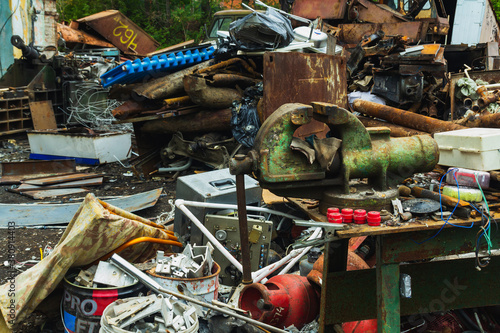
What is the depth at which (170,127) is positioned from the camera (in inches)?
253

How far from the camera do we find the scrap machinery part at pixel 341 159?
2137mm

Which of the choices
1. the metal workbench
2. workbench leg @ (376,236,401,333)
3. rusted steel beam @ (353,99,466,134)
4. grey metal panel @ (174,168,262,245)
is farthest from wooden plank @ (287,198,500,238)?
rusted steel beam @ (353,99,466,134)

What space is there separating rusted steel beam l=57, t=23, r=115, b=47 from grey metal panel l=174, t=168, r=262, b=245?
413 inches

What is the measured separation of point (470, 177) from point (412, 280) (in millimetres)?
691

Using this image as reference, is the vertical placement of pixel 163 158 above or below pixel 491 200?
below

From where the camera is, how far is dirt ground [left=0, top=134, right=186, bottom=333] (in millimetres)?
2883

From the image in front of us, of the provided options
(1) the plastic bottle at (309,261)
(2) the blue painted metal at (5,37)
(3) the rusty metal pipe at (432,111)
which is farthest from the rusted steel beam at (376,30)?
(2) the blue painted metal at (5,37)

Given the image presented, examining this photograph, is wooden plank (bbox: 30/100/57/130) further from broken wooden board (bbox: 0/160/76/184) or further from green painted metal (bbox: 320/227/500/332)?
green painted metal (bbox: 320/227/500/332)

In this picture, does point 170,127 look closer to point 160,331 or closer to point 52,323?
point 52,323

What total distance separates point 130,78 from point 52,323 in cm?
403

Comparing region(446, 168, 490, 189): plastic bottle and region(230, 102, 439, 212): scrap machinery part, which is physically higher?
region(230, 102, 439, 212): scrap machinery part

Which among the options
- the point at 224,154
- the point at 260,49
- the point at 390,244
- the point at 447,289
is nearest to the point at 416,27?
the point at 260,49

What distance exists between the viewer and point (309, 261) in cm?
310

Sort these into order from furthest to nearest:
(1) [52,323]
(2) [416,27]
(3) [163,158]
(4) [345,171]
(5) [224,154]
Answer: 1. (2) [416,27]
2. (3) [163,158]
3. (5) [224,154]
4. (1) [52,323]
5. (4) [345,171]
